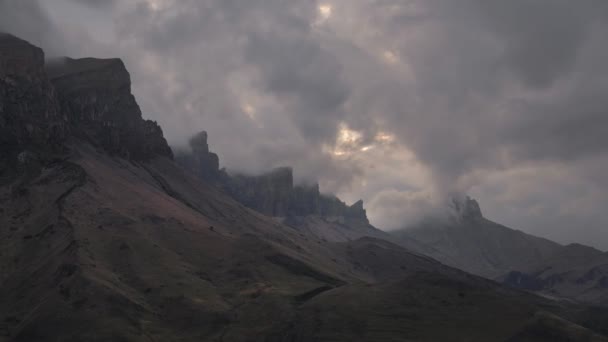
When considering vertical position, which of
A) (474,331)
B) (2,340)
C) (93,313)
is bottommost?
(2,340)

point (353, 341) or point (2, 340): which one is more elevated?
point (353, 341)

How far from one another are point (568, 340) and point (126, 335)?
138 meters

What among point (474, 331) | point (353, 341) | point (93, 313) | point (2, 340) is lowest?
point (2, 340)

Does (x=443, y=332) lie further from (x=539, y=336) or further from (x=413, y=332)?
(x=539, y=336)

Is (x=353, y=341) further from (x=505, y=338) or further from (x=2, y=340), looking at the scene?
(x=2, y=340)

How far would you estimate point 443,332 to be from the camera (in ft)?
646

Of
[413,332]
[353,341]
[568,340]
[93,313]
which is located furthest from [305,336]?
[568,340]

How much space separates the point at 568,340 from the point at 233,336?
107502mm

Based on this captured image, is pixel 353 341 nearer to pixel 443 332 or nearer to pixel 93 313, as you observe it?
pixel 443 332

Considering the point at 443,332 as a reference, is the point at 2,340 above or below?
below

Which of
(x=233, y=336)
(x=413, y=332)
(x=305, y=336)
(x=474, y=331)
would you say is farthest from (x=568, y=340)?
(x=233, y=336)

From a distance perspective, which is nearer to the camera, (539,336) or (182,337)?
(539,336)

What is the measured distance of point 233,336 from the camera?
19912cm

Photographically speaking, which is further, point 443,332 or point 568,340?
point 443,332
